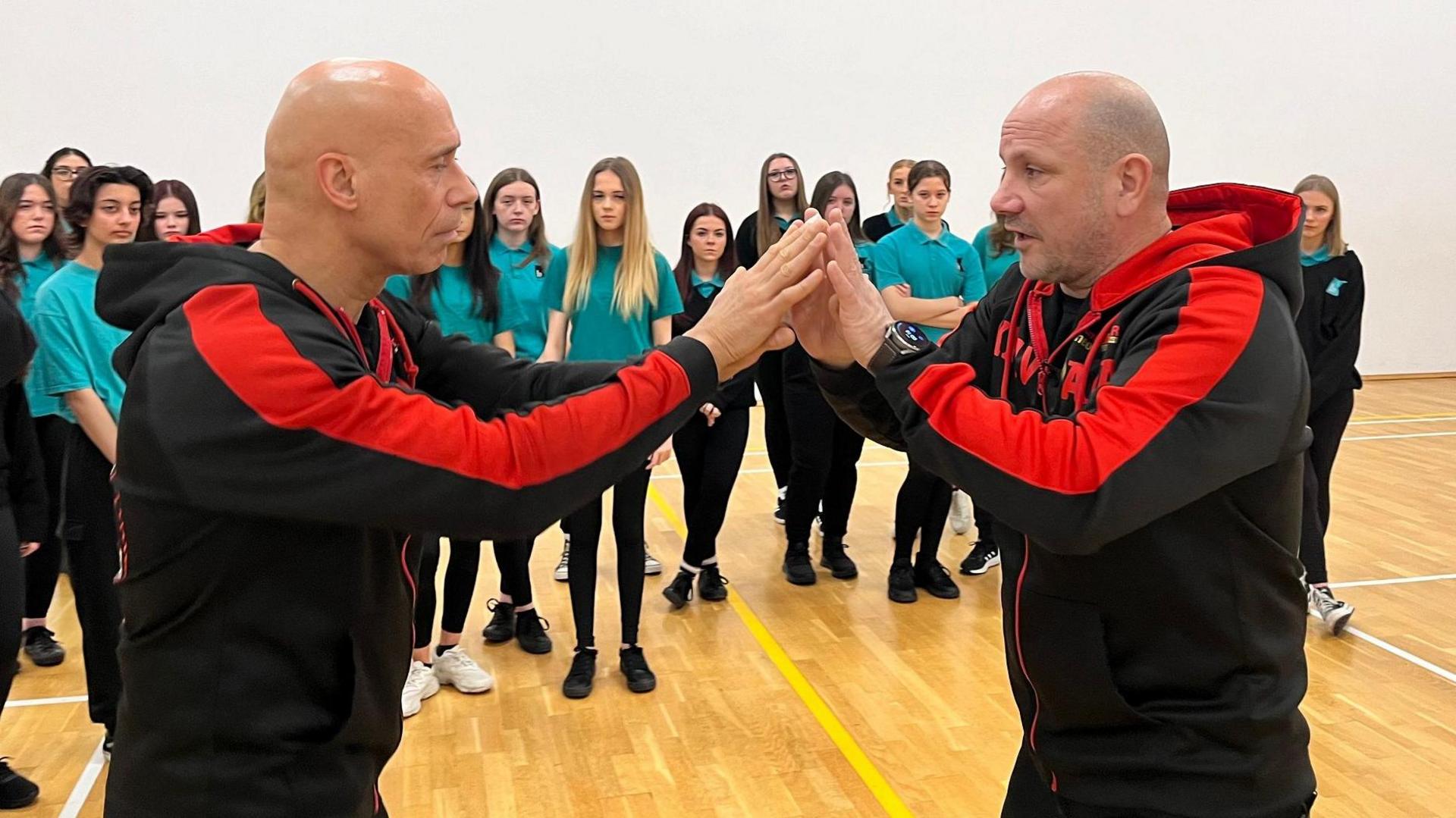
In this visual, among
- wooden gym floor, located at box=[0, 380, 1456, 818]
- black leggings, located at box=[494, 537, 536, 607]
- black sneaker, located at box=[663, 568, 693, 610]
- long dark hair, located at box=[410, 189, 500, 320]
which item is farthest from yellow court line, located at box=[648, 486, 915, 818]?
long dark hair, located at box=[410, 189, 500, 320]

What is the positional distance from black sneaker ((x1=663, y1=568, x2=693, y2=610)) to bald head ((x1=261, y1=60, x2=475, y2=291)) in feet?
12.7

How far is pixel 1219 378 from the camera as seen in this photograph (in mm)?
1729

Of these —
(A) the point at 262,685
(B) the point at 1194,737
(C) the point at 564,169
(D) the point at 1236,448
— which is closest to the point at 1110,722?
(B) the point at 1194,737

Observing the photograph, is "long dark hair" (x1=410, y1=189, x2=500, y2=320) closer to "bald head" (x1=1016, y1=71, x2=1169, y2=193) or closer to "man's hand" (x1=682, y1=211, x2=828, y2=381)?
"man's hand" (x1=682, y1=211, x2=828, y2=381)

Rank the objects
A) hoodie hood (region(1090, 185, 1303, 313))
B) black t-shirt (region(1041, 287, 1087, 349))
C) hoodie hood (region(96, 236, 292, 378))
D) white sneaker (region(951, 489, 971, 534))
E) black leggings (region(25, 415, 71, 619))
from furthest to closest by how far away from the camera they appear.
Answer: white sneaker (region(951, 489, 971, 534)) → black leggings (region(25, 415, 71, 619)) → black t-shirt (region(1041, 287, 1087, 349)) → hoodie hood (region(1090, 185, 1303, 313)) → hoodie hood (region(96, 236, 292, 378))

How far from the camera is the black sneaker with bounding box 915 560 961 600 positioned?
5.70m

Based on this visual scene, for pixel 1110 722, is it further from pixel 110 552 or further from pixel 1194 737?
pixel 110 552

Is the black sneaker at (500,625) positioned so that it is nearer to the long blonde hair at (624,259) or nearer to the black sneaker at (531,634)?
the black sneaker at (531,634)

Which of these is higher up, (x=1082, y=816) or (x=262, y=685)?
(x=262, y=685)

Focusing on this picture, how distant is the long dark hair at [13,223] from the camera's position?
5.07 m

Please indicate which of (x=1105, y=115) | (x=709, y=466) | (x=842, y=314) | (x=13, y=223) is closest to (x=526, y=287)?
(x=709, y=466)

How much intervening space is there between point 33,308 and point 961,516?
4967 mm

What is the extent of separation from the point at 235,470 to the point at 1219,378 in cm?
141

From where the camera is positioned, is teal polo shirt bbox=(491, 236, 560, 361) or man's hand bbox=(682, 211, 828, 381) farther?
teal polo shirt bbox=(491, 236, 560, 361)
